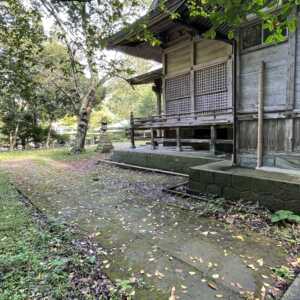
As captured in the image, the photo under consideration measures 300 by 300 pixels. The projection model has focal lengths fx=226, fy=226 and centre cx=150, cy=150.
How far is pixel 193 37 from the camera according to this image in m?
7.61

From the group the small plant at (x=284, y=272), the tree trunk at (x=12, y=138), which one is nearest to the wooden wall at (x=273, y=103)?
the small plant at (x=284, y=272)

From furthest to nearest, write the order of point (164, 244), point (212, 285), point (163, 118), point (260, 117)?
1. point (163, 118)
2. point (260, 117)
3. point (164, 244)
4. point (212, 285)

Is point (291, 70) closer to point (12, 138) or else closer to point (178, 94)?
point (178, 94)

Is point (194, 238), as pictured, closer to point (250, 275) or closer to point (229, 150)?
point (250, 275)

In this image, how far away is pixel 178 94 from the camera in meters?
8.55

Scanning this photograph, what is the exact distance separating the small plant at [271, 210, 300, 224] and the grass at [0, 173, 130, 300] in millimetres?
2509

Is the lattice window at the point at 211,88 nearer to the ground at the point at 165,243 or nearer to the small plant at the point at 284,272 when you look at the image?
the ground at the point at 165,243

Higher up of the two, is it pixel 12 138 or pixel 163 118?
pixel 163 118

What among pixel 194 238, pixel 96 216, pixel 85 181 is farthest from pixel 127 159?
pixel 194 238

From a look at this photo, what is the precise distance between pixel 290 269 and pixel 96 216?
2.87 metres

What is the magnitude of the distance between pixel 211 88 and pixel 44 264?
271 inches

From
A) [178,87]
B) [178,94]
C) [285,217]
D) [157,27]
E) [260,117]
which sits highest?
[157,27]

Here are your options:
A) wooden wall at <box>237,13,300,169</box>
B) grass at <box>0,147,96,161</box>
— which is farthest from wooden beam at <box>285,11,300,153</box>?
grass at <box>0,147,96,161</box>

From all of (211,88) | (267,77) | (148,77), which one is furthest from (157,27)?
(267,77)
